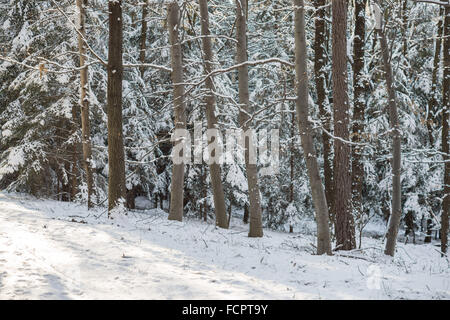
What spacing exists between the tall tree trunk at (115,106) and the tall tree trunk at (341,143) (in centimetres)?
483

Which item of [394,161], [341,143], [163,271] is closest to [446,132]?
[394,161]

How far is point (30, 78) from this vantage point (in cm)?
1432

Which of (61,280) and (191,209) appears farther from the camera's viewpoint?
(191,209)

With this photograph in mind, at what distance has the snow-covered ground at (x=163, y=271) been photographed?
4.44m

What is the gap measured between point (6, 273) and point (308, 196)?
714 inches

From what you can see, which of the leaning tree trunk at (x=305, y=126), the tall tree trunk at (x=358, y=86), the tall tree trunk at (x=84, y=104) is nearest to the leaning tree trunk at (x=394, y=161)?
the tall tree trunk at (x=358, y=86)

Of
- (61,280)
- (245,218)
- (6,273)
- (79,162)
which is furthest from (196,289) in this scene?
(245,218)

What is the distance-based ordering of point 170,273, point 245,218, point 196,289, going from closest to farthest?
point 196,289, point 170,273, point 245,218

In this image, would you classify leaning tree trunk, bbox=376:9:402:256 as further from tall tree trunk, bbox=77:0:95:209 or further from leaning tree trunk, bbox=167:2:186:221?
tall tree trunk, bbox=77:0:95:209

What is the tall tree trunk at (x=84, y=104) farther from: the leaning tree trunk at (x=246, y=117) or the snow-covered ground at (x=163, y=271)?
the snow-covered ground at (x=163, y=271)

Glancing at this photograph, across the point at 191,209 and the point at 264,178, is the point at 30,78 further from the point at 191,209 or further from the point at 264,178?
the point at 264,178

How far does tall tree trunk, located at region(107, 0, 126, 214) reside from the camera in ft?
28.2

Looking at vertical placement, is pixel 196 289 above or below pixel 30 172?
below

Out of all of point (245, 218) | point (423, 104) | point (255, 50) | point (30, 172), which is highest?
point (255, 50)
